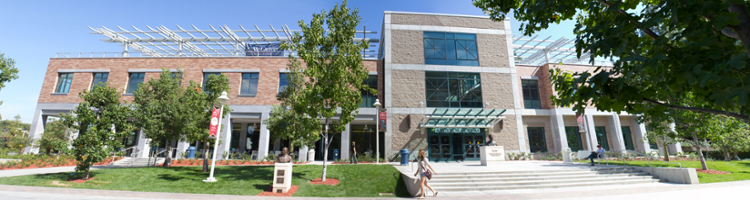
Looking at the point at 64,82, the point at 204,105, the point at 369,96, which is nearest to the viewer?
the point at 204,105

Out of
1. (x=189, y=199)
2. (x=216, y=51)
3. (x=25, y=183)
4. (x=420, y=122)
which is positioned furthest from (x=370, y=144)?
(x=216, y=51)

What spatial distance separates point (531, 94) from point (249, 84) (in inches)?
965

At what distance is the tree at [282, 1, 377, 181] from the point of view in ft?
38.2

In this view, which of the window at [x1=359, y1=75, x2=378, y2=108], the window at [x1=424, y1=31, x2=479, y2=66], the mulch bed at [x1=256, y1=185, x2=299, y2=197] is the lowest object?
the mulch bed at [x1=256, y1=185, x2=299, y2=197]

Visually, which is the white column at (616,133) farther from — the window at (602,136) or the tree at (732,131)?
the tree at (732,131)

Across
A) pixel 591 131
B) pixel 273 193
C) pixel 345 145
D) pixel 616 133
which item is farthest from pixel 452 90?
pixel 273 193

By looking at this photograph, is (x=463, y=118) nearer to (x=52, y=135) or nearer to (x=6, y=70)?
(x=6, y=70)

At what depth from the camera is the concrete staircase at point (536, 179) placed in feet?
35.7

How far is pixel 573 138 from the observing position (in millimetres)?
24438

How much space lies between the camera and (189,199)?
826 centimetres

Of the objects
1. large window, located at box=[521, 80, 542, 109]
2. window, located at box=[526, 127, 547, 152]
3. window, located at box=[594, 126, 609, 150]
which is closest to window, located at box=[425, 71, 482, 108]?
large window, located at box=[521, 80, 542, 109]

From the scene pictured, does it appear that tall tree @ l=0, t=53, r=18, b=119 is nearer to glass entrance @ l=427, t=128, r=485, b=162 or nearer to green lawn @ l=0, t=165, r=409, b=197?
green lawn @ l=0, t=165, r=409, b=197

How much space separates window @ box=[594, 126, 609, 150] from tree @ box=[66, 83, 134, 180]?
33.5 meters

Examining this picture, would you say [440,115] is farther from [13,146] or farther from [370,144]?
[13,146]
